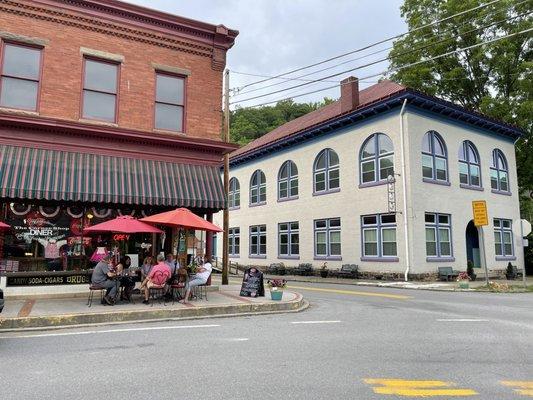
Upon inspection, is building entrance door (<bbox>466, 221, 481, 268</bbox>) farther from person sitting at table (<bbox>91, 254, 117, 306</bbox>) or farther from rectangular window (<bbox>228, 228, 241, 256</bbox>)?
person sitting at table (<bbox>91, 254, 117, 306</bbox>)

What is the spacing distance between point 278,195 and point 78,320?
76.5 feet

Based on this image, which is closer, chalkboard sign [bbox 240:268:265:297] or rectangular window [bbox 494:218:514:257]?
chalkboard sign [bbox 240:268:265:297]

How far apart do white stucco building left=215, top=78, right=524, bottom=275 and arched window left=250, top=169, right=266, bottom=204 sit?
1614 millimetres

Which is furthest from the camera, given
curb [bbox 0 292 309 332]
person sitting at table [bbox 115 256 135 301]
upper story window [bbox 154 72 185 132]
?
upper story window [bbox 154 72 185 132]

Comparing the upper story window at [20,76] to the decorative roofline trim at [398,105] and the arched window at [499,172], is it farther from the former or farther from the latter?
the arched window at [499,172]

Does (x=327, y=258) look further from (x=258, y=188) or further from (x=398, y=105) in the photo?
(x=258, y=188)

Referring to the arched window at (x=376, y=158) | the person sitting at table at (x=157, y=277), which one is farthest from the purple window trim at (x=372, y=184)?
the person sitting at table at (x=157, y=277)

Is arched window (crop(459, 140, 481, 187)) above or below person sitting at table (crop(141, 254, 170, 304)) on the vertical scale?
above

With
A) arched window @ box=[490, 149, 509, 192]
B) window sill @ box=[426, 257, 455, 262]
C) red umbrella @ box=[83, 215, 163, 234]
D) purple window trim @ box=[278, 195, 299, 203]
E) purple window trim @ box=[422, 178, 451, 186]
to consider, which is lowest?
window sill @ box=[426, 257, 455, 262]

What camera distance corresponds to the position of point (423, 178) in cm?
2367

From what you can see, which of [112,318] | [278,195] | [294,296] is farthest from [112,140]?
[278,195]

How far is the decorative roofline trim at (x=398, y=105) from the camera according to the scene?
77.2ft

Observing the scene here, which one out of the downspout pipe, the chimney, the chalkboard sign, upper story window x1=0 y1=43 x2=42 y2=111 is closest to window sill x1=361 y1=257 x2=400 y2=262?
the downspout pipe

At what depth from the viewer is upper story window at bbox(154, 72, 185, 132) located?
53.5 ft
